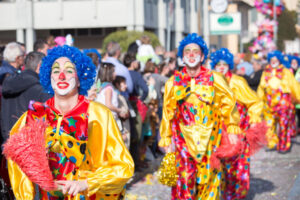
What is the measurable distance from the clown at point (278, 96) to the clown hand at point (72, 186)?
29.0 ft

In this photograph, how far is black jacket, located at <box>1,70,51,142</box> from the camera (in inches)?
265

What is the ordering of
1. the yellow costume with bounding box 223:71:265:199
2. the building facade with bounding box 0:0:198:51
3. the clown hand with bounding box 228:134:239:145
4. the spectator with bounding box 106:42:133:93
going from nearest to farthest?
the clown hand with bounding box 228:134:239:145 → the yellow costume with bounding box 223:71:265:199 → the spectator with bounding box 106:42:133:93 → the building facade with bounding box 0:0:198:51

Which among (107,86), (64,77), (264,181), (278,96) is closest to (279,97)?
(278,96)

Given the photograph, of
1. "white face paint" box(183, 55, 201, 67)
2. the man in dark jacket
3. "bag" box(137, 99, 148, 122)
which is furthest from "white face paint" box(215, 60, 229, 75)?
the man in dark jacket

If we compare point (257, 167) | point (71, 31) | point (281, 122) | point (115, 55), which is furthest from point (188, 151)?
point (71, 31)

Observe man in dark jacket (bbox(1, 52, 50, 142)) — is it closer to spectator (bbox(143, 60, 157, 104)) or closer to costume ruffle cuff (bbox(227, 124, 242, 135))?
costume ruffle cuff (bbox(227, 124, 242, 135))

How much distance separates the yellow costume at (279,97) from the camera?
1274cm

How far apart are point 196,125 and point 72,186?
2787 millimetres

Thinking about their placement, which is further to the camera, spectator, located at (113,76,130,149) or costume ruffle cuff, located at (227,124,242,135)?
spectator, located at (113,76,130,149)

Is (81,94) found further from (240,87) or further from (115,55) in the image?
(115,55)

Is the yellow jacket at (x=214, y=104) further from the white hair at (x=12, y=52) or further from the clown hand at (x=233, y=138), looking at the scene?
the white hair at (x=12, y=52)

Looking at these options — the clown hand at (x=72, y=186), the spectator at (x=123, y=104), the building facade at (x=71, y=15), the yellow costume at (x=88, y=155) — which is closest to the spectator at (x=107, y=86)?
the spectator at (x=123, y=104)

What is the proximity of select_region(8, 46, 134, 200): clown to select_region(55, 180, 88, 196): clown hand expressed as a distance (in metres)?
0.03

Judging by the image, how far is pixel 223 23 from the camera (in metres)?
21.8
